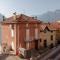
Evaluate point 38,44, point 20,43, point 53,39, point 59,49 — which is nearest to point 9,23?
point 20,43

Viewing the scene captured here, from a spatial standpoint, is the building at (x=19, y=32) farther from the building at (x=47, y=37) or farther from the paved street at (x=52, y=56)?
the paved street at (x=52, y=56)

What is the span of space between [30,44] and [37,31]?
1154 millimetres

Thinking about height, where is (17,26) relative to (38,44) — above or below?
above

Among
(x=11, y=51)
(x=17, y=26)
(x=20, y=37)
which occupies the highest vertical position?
(x=17, y=26)

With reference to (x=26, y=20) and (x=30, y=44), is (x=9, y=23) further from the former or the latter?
(x=30, y=44)

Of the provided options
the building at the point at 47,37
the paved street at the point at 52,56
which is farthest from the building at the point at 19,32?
the paved street at the point at 52,56

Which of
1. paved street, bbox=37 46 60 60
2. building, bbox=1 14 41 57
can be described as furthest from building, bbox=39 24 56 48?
paved street, bbox=37 46 60 60

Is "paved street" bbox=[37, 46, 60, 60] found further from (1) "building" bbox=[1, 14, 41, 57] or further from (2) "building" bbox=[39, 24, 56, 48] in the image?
(2) "building" bbox=[39, 24, 56, 48]

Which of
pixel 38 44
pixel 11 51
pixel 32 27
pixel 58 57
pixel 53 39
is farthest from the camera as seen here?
pixel 53 39

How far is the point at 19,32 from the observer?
12.3 meters

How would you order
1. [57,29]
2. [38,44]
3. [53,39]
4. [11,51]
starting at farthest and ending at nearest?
[57,29] < [53,39] < [38,44] < [11,51]

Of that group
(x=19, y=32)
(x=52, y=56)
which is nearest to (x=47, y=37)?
(x=19, y=32)

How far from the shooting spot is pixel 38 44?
46.0ft

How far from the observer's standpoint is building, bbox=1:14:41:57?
40.4 feet
